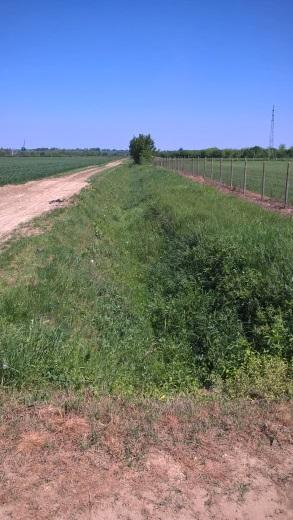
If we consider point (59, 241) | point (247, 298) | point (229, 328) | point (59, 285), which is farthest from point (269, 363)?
point (59, 241)

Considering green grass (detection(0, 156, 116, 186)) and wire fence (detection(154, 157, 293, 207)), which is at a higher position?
wire fence (detection(154, 157, 293, 207))

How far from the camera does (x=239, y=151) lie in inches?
4252

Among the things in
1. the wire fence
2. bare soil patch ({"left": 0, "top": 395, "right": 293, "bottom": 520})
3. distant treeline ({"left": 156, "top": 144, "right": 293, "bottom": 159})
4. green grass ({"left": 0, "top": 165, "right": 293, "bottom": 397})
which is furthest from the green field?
distant treeline ({"left": 156, "top": 144, "right": 293, "bottom": 159})

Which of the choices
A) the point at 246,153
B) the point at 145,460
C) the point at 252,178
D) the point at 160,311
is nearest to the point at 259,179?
the point at 252,178

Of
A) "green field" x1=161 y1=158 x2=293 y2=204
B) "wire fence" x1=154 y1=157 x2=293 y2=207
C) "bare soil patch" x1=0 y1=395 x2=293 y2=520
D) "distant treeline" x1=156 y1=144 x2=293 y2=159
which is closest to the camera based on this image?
"bare soil patch" x1=0 y1=395 x2=293 y2=520

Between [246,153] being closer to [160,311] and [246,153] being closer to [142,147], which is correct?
[142,147]

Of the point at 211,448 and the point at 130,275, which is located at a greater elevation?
the point at 211,448

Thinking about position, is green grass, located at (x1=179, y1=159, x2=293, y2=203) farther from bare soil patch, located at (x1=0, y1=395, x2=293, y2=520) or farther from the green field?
bare soil patch, located at (x1=0, y1=395, x2=293, y2=520)

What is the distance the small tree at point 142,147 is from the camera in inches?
2797

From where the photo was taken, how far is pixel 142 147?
71375 millimetres

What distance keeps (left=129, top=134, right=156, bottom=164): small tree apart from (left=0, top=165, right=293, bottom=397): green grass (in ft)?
197

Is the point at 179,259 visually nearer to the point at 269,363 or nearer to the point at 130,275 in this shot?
the point at 130,275

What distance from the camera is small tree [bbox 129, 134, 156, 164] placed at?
71.0 meters

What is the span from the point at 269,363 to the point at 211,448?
2.09m
